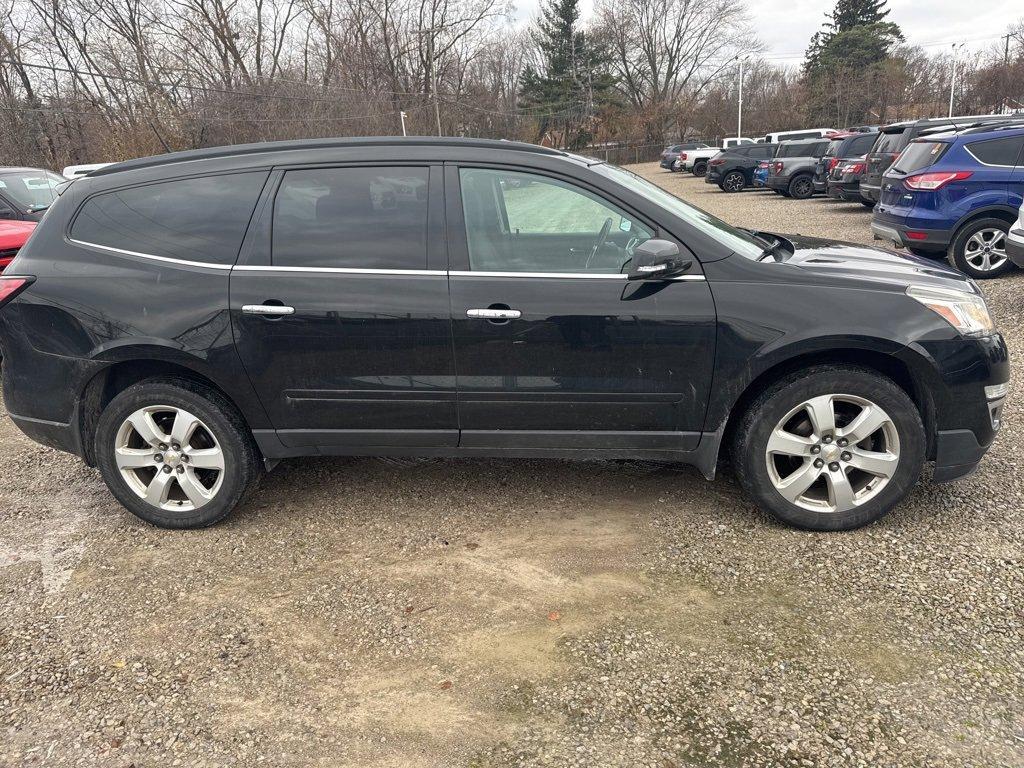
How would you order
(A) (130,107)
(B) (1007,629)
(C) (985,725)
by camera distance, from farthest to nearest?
(A) (130,107) → (B) (1007,629) → (C) (985,725)

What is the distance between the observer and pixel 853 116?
5456 cm

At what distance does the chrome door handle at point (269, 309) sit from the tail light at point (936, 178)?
8.25 metres

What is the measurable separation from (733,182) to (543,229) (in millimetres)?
23947

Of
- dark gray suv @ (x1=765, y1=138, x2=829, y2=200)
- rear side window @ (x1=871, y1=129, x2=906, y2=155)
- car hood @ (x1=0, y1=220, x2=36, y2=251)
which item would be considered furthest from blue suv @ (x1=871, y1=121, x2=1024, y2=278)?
dark gray suv @ (x1=765, y1=138, x2=829, y2=200)

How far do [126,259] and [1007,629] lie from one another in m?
3.99

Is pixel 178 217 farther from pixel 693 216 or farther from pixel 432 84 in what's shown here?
pixel 432 84

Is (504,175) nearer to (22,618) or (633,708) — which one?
(633,708)

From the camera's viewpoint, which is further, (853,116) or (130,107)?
(853,116)

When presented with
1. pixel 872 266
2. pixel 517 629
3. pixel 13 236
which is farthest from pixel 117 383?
pixel 13 236

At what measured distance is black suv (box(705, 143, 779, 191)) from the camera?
81.2ft

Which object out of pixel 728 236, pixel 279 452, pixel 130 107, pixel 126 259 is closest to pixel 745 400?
pixel 728 236

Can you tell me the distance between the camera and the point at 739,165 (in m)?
24.8

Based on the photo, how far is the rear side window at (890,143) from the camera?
42.8 feet

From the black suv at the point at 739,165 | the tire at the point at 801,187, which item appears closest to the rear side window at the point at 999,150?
the tire at the point at 801,187
